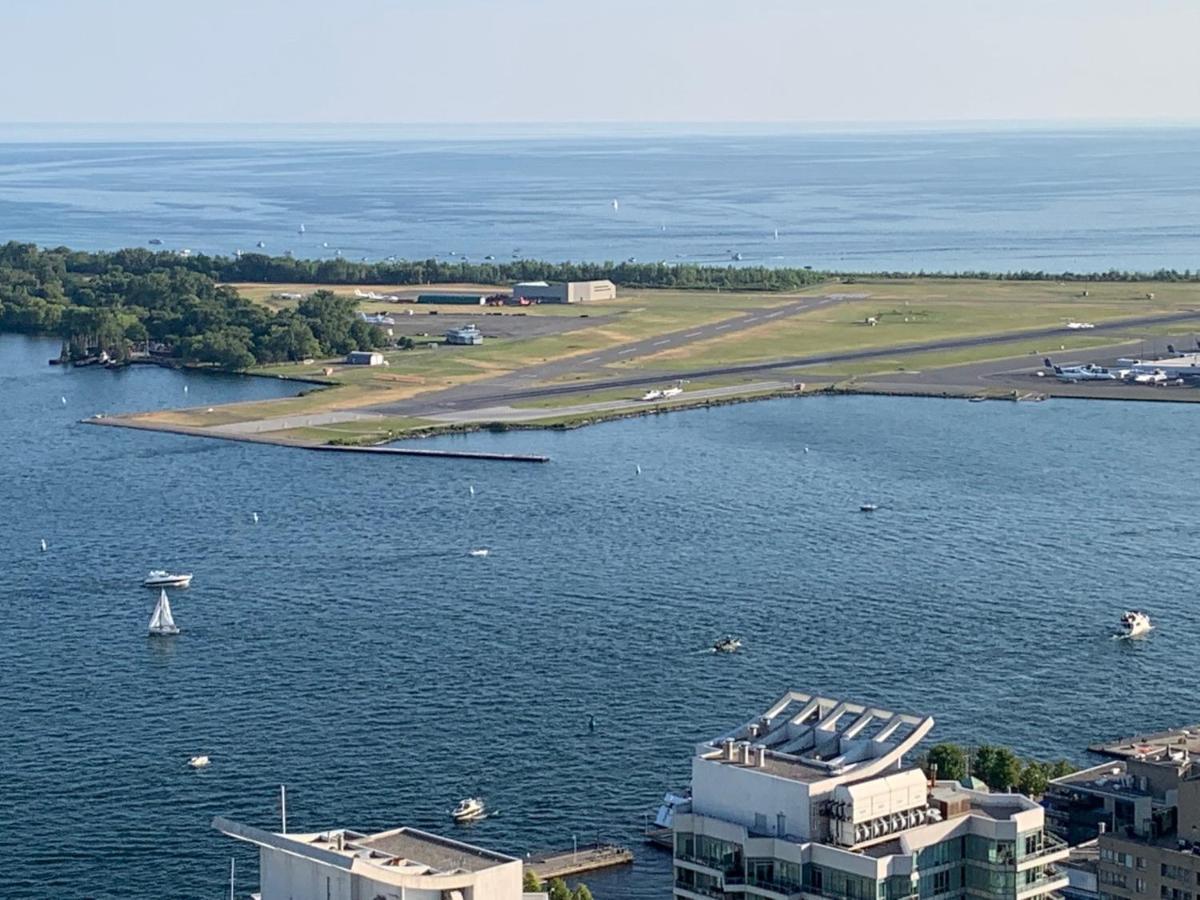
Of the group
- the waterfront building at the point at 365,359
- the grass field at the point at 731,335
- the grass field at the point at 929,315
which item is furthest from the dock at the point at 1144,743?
the waterfront building at the point at 365,359

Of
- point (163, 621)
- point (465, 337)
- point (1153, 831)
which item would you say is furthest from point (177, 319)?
point (1153, 831)

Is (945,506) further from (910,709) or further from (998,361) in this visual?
(998,361)

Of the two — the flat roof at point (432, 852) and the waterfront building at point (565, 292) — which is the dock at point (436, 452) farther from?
the flat roof at point (432, 852)

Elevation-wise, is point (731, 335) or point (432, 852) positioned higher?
point (731, 335)

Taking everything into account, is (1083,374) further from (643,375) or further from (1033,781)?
(1033,781)

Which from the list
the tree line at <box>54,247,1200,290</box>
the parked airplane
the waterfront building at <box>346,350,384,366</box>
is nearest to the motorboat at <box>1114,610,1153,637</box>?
the parked airplane

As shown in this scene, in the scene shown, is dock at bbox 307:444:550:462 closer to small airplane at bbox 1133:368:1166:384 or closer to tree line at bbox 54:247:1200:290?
small airplane at bbox 1133:368:1166:384
